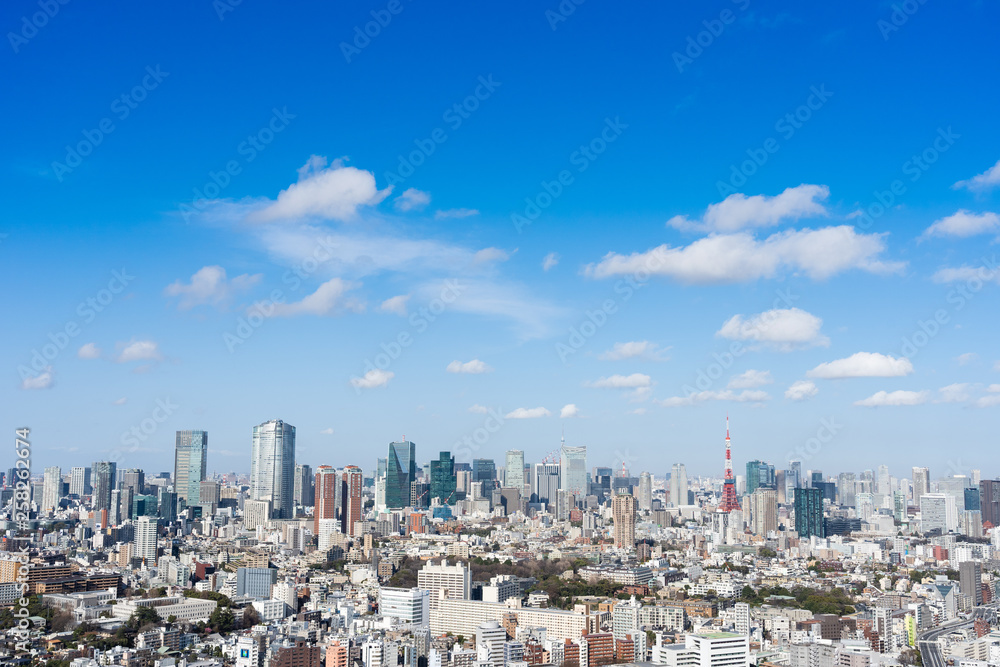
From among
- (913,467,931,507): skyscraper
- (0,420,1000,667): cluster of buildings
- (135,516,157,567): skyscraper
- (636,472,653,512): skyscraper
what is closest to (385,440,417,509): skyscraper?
(0,420,1000,667): cluster of buildings

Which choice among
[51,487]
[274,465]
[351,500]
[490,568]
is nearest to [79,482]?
[51,487]

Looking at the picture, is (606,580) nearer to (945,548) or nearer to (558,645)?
(558,645)

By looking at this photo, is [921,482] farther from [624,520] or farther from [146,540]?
[146,540]

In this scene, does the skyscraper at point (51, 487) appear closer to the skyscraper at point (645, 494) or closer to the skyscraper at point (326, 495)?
the skyscraper at point (326, 495)

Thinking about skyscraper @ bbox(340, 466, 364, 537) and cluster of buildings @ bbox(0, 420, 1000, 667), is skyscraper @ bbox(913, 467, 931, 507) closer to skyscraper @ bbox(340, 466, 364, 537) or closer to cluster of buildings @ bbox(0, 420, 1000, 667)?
cluster of buildings @ bbox(0, 420, 1000, 667)

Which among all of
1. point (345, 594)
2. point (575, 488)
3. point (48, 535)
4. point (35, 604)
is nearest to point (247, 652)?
point (35, 604)
